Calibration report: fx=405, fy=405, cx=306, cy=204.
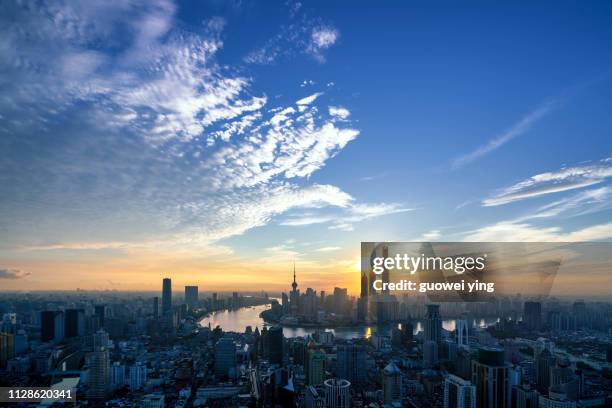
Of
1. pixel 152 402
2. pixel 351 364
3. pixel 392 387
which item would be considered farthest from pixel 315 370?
pixel 152 402

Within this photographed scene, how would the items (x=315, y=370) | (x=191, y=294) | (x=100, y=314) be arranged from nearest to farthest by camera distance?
(x=315, y=370), (x=100, y=314), (x=191, y=294)

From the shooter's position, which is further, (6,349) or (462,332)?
(462,332)

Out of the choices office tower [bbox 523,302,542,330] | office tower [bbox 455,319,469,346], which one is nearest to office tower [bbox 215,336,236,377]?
office tower [bbox 455,319,469,346]

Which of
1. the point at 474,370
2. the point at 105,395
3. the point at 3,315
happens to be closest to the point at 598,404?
the point at 474,370

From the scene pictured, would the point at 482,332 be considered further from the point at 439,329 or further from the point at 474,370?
the point at 474,370

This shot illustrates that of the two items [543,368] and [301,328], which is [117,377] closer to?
[543,368]

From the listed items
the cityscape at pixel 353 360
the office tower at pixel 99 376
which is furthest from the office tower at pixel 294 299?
the office tower at pixel 99 376
